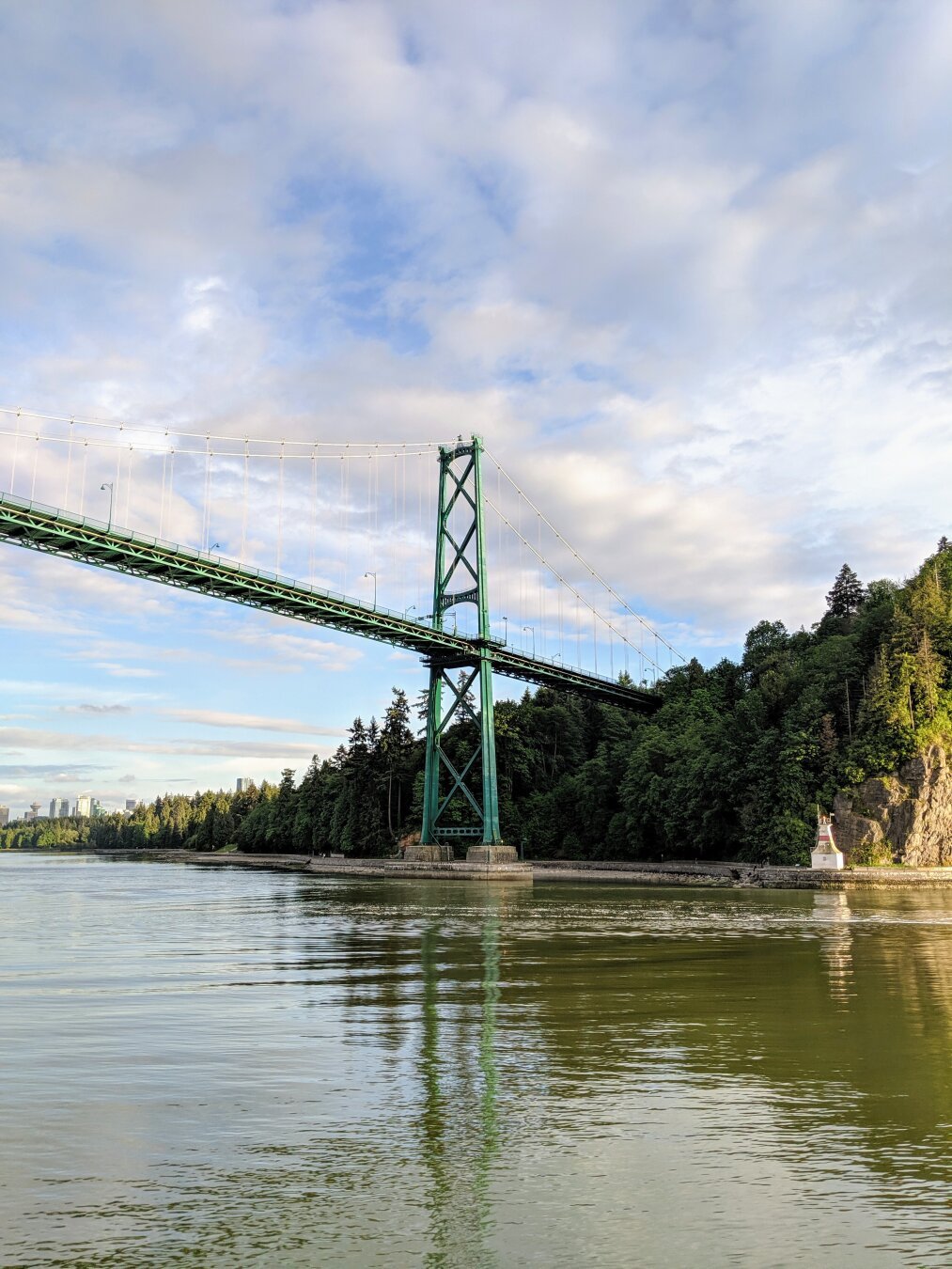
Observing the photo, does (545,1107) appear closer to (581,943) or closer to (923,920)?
(581,943)

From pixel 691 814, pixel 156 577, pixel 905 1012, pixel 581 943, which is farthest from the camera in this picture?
pixel 691 814

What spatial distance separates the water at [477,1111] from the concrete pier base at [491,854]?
153 ft

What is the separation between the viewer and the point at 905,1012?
44.7 ft

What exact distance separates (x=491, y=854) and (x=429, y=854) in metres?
5.60

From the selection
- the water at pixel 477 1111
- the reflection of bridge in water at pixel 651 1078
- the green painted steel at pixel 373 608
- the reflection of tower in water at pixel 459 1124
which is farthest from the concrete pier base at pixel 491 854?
the reflection of tower in water at pixel 459 1124

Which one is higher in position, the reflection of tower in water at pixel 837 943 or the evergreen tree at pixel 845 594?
the evergreen tree at pixel 845 594

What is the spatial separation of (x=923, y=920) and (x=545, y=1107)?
83.3ft

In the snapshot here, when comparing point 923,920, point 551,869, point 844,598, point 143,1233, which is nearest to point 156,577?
point 551,869

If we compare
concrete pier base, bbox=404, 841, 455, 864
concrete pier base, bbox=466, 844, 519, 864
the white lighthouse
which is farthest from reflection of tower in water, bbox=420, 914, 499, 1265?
concrete pier base, bbox=404, 841, 455, 864

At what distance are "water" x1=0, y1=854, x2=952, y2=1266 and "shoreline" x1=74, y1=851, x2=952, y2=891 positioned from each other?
118 feet

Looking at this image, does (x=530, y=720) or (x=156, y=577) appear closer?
(x=156, y=577)

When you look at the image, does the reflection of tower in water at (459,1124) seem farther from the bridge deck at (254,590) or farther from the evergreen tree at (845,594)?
the evergreen tree at (845,594)

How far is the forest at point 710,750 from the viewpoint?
63.0m

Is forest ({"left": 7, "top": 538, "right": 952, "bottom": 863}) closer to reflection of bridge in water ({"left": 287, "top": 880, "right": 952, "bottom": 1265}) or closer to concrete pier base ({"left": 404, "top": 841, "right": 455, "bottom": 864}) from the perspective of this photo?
concrete pier base ({"left": 404, "top": 841, "right": 455, "bottom": 864})
